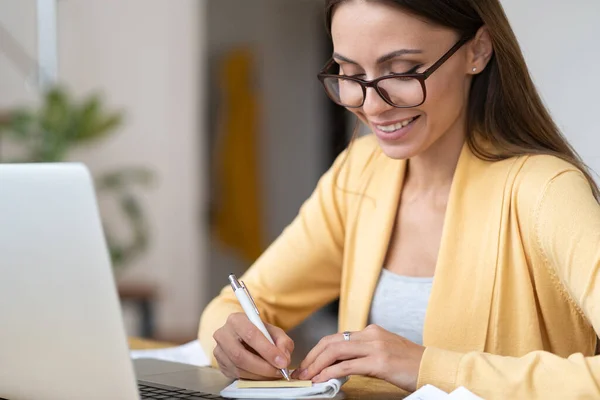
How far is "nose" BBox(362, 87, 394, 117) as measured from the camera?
4.75 ft

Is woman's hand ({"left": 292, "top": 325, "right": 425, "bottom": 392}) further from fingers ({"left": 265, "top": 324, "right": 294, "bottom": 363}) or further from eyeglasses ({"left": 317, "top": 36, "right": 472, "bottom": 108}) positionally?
eyeglasses ({"left": 317, "top": 36, "right": 472, "bottom": 108})

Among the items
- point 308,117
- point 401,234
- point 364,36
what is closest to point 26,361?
point 364,36

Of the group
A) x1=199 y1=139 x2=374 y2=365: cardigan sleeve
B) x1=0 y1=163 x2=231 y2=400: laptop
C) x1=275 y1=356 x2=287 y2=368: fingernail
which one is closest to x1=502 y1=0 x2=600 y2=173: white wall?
x1=199 y1=139 x2=374 y2=365: cardigan sleeve

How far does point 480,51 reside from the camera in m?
1.55

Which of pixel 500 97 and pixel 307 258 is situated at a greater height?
pixel 500 97

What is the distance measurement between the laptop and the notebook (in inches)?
9.3

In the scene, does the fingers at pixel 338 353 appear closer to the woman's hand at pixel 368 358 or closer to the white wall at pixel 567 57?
the woman's hand at pixel 368 358

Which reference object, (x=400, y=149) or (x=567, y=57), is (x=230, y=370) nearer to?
(x=400, y=149)

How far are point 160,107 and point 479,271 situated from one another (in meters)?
3.91

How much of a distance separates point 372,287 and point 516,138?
0.38 meters

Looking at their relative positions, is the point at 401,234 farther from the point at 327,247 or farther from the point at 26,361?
the point at 26,361

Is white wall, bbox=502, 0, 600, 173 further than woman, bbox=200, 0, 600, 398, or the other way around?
white wall, bbox=502, 0, 600, 173

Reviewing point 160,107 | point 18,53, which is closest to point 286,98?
point 160,107

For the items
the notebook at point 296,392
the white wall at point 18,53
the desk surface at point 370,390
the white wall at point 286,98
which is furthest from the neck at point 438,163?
the white wall at point 286,98
